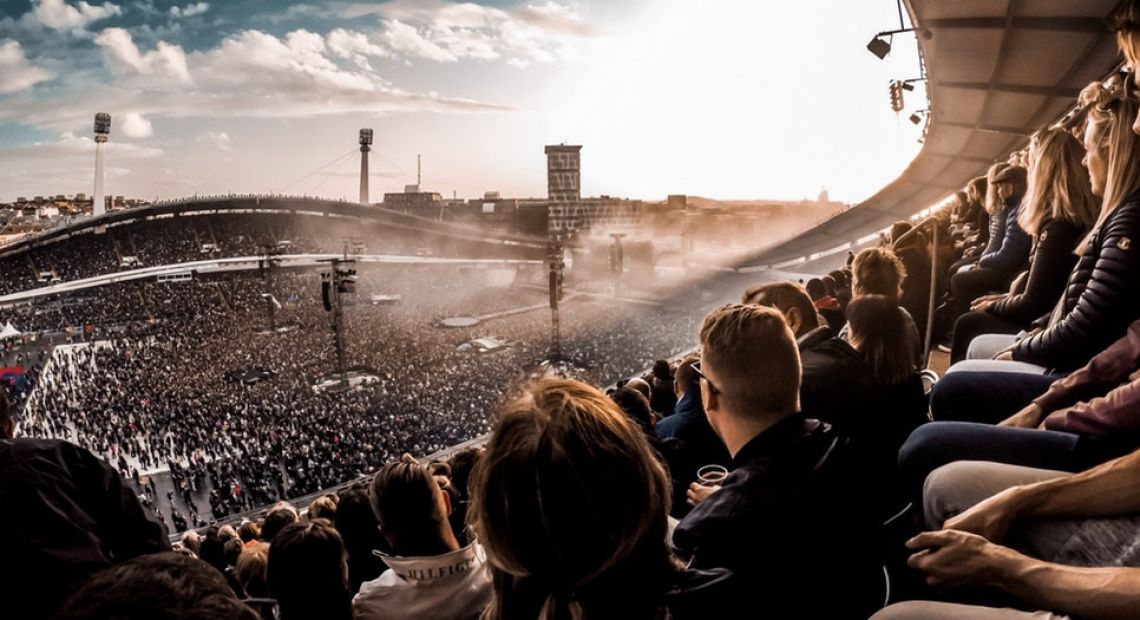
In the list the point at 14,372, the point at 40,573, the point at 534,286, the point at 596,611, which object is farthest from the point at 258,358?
the point at 596,611

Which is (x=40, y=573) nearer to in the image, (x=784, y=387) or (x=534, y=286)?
(x=784, y=387)

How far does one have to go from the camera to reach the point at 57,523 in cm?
185

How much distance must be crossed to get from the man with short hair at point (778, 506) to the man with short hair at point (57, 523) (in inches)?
74.1

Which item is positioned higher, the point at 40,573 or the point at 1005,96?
the point at 1005,96

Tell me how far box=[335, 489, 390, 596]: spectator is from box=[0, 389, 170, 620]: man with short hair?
3.39 feet

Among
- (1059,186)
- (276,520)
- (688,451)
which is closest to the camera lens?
(1059,186)

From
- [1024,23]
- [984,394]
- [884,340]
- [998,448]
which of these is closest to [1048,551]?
[998,448]

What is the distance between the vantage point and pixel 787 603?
4.37 ft

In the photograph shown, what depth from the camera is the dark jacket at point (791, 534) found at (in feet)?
4.34

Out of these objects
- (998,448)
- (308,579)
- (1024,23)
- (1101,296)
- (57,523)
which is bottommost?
(308,579)

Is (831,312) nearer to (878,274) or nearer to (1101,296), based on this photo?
(878,274)

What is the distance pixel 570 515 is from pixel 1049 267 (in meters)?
3.00

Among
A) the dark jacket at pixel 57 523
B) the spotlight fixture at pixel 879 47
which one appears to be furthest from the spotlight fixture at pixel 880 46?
the dark jacket at pixel 57 523

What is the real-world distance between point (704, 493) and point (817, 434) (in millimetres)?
473
